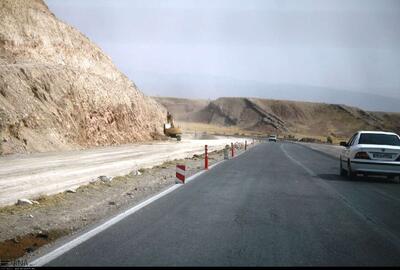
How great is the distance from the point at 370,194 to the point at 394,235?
6434 mm

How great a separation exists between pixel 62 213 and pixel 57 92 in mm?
34626

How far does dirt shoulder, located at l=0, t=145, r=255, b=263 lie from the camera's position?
8.62 meters

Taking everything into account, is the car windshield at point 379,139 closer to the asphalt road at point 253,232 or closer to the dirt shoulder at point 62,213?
the asphalt road at point 253,232

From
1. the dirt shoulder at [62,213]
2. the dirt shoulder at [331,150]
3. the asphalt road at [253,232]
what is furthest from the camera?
the dirt shoulder at [331,150]

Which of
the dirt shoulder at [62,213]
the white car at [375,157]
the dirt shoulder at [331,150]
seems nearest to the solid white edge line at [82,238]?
the dirt shoulder at [62,213]

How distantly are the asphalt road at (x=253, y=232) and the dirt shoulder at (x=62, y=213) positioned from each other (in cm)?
88

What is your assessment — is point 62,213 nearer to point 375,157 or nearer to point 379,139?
point 375,157

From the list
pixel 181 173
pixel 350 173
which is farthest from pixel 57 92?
pixel 350 173

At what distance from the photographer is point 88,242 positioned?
8008 millimetres

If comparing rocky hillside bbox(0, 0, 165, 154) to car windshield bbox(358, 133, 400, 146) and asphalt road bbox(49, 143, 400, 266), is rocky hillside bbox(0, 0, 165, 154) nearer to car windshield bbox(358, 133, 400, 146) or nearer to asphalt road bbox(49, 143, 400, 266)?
car windshield bbox(358, 133, 400, 146)

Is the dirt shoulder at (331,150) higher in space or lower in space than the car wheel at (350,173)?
lower

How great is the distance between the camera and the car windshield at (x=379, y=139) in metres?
19.8

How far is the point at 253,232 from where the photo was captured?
890cm

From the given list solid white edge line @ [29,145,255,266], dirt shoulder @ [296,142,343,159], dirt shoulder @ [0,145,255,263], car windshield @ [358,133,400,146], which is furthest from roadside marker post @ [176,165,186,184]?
dirt shoulder @ [296,142,343,159]
